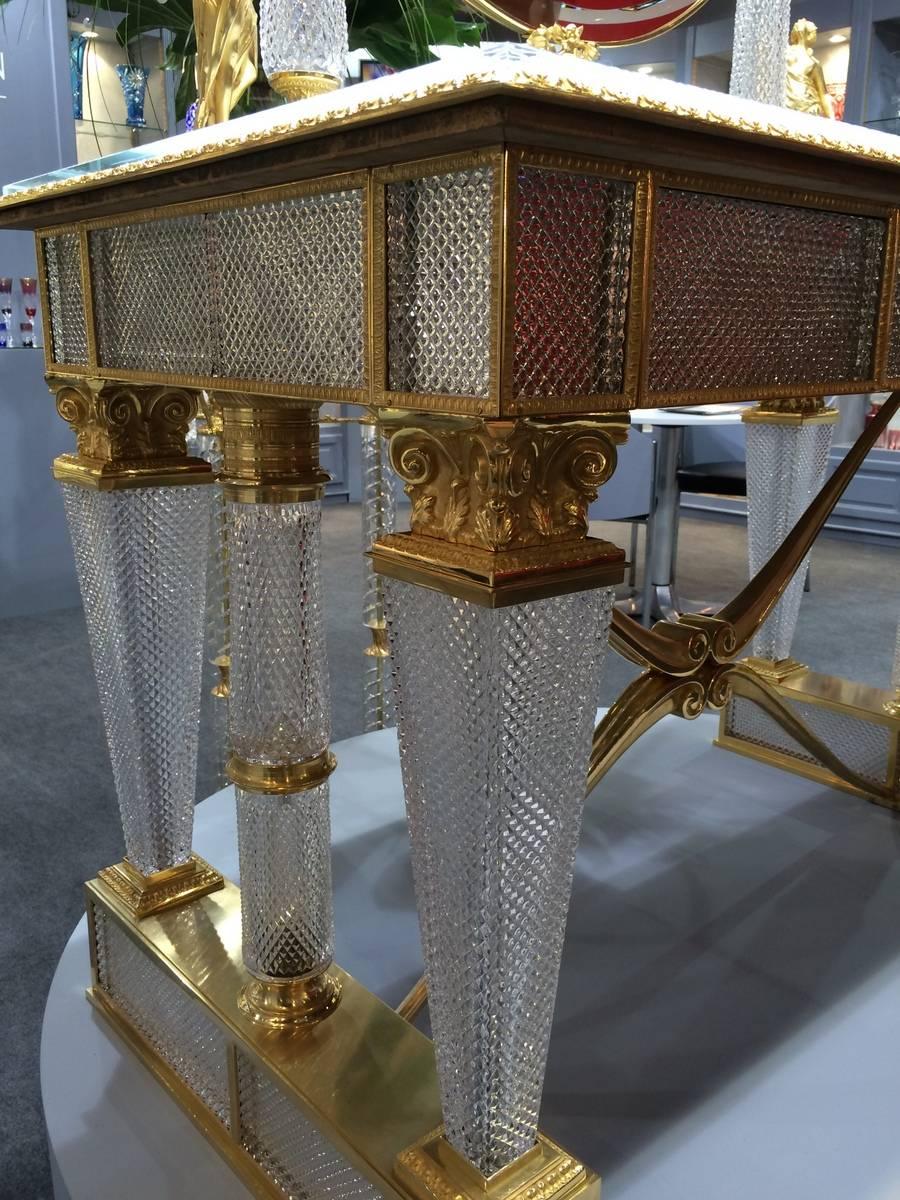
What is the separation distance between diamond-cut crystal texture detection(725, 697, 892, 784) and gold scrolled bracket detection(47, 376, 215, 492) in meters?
0.89

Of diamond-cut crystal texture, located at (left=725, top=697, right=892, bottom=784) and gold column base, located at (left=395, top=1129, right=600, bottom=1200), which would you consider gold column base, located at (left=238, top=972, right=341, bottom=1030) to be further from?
diamond-cut crystal texture, located at (left=725, top=697, right=892, bottom=784)

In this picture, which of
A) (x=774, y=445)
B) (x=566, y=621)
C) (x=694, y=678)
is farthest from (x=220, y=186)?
(x=774, y=445)

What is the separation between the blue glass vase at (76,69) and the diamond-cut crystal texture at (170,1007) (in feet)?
9.87

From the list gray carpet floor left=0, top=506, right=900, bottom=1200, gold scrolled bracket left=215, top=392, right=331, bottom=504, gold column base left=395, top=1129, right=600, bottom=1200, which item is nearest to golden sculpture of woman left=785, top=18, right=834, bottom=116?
gold scrolled bracket left=215, top=392, right=331, bottom=504

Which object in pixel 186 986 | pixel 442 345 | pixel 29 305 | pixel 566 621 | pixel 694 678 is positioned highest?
pixel 29 305

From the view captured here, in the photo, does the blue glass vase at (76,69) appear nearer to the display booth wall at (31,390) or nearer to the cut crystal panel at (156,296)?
the display booth wall at (31,390)

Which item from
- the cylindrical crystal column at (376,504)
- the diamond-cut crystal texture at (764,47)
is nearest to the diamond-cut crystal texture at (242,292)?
the diamond-cut crystal texture at (764,47)

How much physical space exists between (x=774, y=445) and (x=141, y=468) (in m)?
0.96

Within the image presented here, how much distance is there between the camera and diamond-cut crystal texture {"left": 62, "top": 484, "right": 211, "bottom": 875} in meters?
0.87

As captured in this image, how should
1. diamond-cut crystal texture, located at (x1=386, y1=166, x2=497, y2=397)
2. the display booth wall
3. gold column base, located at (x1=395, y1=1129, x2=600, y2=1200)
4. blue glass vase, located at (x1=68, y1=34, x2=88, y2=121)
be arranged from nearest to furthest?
diamond-cut crystal texture, located at (x1=386, y1=166, x2=497, y2=397), gold column base, located at (x1=395, y1=1129, x2=600, y2=1200), the display booth wall, blue glass vase, located at (x1=68, y1=34, x2=88, y2=121)

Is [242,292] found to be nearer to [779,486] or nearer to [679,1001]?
[679,1001]

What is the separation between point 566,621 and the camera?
1.73ft

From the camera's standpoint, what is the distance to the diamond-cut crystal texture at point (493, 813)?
516 millimetres

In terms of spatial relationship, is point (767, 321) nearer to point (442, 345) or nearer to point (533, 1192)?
point (442, 345)
